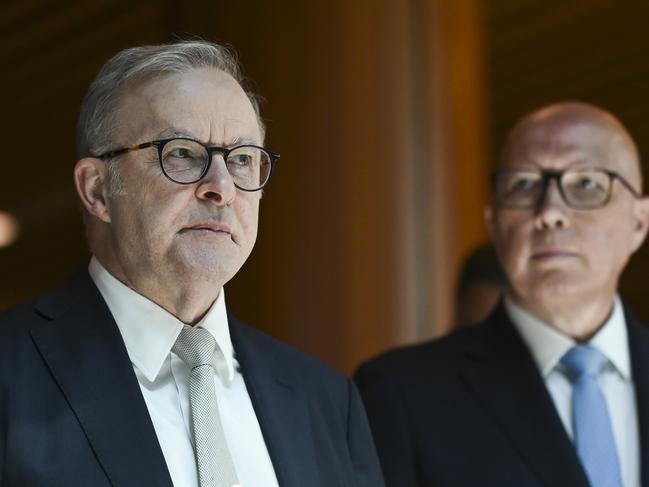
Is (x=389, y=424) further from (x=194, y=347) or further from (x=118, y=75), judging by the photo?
(x=118, y=75)

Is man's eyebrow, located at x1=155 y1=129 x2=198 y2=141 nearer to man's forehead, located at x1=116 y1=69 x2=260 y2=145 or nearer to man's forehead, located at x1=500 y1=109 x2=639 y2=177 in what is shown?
man's forehead, located at x1=116 y1=69 x2=260 y2=145

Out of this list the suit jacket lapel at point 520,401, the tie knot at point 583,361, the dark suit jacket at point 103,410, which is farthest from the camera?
the tie knot at point 583,361

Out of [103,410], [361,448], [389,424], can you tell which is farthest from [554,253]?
[103,410]

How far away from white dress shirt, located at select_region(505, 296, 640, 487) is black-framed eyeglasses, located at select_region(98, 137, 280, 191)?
93 cm

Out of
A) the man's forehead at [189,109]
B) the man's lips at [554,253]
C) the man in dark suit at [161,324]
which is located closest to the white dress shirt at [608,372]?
the man's lips at [554,253]

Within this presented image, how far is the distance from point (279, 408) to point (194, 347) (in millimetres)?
215

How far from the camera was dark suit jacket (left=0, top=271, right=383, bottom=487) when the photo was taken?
74.7 inches

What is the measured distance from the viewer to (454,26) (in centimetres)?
522

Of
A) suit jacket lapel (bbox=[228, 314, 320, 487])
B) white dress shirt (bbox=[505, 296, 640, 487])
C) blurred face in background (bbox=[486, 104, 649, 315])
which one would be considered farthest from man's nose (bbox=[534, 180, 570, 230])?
suit jacket lapel (bbox=[228, 314, 320, 487])

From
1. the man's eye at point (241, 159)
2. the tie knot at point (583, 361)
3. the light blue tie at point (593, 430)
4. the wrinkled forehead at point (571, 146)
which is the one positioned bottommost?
the light blue tie at point (593, 430)

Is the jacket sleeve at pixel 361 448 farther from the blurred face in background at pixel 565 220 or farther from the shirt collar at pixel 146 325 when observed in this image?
the blurred face in background at pixel 565 220

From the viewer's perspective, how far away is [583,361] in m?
2.74

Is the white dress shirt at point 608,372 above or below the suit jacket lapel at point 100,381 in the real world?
below

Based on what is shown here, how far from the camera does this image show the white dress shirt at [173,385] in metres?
2.03
